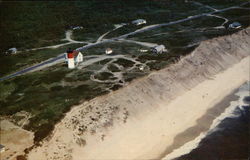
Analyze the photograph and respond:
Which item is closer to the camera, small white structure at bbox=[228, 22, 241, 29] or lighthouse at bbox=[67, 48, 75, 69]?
lighthouse at bbox=[67, 48, 75, 69]

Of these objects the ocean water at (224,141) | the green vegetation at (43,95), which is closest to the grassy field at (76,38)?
the green vegetation at (43,95)

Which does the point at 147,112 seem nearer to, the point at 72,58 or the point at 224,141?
the point at 224,141

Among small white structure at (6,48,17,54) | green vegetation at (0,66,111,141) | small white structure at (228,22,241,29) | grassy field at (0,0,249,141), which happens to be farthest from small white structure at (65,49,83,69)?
small white structure at (228,22,241,29)

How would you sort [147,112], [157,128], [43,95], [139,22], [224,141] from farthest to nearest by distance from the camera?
[139,22]
[43,95]
[147,112]
[157,128]
[224,141]

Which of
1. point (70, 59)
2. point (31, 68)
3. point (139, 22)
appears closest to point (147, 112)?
point (70, 59)

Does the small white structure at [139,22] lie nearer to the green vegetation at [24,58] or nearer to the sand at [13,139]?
the green vegetation at [24,58]

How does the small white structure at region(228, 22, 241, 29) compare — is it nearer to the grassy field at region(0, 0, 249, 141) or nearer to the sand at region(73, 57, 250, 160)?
the grassy field at region(0, 0, 249, 141)

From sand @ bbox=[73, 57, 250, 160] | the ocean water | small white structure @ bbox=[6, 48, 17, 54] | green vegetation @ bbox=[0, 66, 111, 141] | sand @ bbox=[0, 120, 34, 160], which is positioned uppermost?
small white structure @ bbox=[6, 48, 17, 54]
